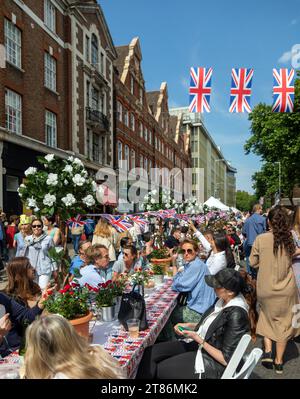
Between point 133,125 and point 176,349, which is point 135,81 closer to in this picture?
point 133,125

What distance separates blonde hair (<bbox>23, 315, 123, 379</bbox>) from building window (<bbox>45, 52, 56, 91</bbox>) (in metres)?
17.1

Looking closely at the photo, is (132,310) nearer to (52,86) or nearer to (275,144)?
(52,86)

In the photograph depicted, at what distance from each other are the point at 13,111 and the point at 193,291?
12.6m

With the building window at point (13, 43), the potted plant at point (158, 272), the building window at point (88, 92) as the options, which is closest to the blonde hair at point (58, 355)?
the potted plant at point (158, 272)

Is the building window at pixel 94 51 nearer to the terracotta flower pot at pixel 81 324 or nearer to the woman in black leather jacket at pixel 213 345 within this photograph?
the woman in black leather jacket at pixel 213 345

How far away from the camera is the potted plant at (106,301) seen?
11.6 ft

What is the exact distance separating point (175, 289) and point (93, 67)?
66.2 ft

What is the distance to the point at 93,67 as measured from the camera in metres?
22.2

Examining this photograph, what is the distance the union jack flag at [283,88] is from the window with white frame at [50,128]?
10988mm

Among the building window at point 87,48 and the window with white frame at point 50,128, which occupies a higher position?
the building window at point 87,48

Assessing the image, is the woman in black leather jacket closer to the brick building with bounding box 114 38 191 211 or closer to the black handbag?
the black handbag

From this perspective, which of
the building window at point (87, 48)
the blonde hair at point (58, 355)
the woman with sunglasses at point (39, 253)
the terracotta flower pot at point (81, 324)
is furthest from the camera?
the building window at point (87, 48)
